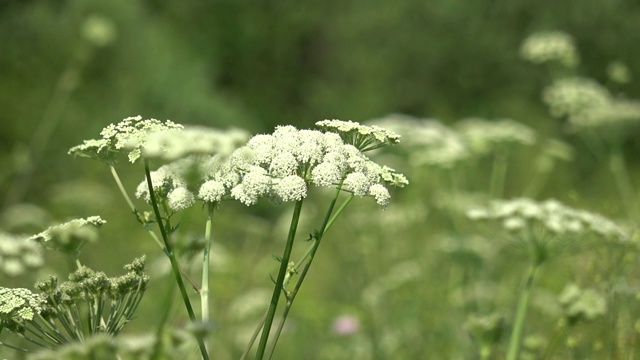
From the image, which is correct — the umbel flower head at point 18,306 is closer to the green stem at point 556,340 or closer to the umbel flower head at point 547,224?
the umbel flower head at point 547,224

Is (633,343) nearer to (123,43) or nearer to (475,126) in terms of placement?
(475,126)

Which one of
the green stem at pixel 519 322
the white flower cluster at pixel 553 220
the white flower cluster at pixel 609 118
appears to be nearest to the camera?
the green stem at pixel 519 322

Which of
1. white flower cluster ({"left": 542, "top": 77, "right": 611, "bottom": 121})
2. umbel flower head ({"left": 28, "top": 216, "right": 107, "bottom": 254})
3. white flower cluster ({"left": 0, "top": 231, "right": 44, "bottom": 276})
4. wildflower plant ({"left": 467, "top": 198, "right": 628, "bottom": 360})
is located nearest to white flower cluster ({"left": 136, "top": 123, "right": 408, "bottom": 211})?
umbel flower head ({"left": 28, "top": 216, "right": 107, "bottom": 254})

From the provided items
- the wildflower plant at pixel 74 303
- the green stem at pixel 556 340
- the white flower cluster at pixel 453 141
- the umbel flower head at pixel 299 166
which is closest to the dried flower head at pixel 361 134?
the umbel flower head at pixel 299 166

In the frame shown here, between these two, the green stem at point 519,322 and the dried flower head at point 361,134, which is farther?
the green stem at point 519,322

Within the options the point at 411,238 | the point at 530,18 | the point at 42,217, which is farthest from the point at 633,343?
the point at 530,18

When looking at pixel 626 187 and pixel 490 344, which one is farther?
pixel 626 187
